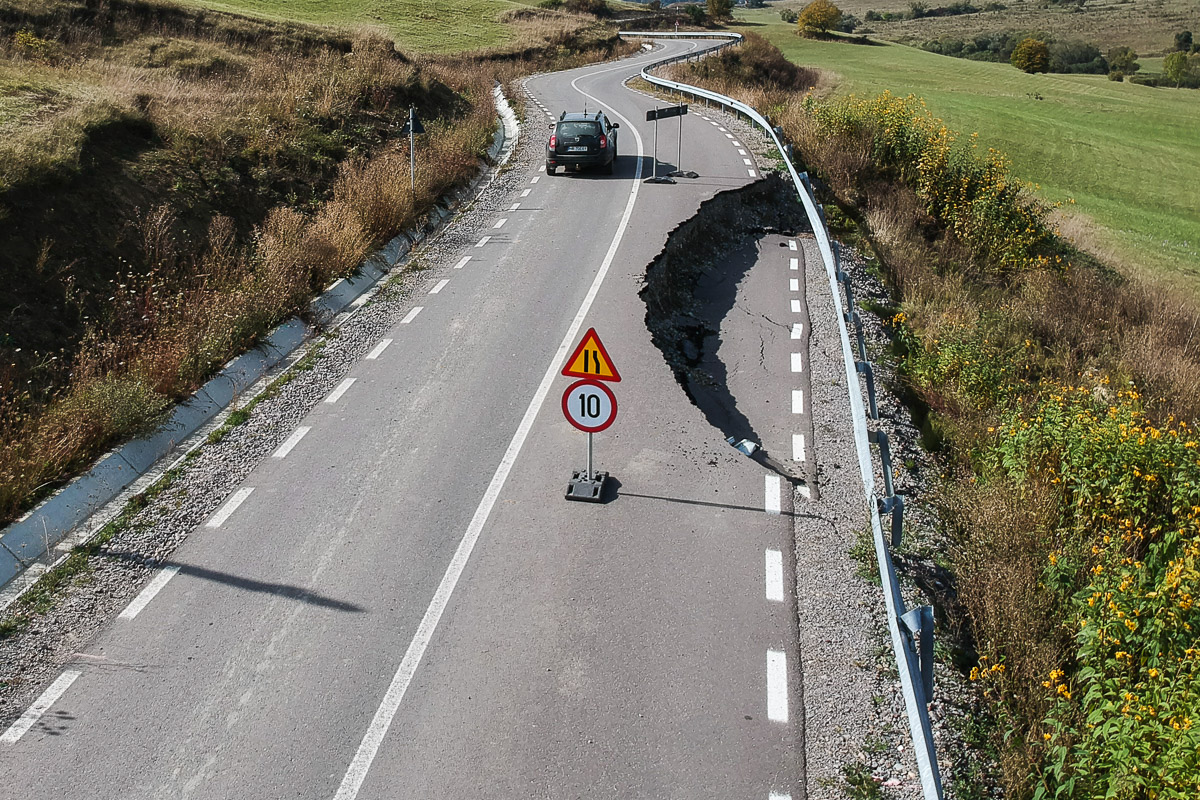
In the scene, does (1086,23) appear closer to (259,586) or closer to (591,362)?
(591,362)

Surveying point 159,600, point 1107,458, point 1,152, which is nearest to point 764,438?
point 1107,458

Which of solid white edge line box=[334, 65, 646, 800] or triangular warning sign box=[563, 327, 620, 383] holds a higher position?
triangular warning sign box=[563, 327, 620, 383]

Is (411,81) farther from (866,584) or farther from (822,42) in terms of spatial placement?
(822,42)

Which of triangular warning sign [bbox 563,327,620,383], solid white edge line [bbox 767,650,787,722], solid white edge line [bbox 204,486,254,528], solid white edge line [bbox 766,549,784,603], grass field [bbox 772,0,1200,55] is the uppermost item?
grass field [bbox 772,0,1200,55]

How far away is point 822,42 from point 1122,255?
205 ft

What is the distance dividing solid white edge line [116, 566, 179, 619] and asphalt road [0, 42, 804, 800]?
69mm

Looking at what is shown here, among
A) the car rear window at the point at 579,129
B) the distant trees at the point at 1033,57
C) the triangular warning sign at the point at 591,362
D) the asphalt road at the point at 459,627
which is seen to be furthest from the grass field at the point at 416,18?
the distant trees at the point at 1033,57

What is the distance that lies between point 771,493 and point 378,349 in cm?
598

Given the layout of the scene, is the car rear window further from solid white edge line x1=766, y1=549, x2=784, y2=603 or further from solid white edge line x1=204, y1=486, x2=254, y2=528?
solid white edge line x1=766, y1=549, x2=784, y2=603

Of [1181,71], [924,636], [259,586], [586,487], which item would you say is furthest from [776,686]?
[1181,71]

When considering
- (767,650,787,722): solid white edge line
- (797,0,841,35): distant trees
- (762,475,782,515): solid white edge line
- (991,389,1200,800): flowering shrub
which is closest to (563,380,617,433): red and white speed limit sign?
(762,475,782,515): solid white edge line

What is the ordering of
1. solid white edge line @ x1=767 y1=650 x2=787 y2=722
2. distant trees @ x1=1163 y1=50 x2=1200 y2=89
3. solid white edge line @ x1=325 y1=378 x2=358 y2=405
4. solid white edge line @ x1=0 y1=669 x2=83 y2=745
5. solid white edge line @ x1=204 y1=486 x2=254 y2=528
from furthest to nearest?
distant trees @ x1=1163 y1=50 x2=1200 y2=89 → solid white edge line @ x1=325 y1=378 x2=358 y2=405 → solid white edge line @ x1=204 y1=486 x2=254 y2=528 → solid white edge line @ x1=767 y1=650 x2=787 y2=722 → solid white edge line @ x1=0 y1=669 x2=83 y2=745

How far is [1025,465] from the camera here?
30.6 ft

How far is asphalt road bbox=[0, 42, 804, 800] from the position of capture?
224 inches
